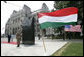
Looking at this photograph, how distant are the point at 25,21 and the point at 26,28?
1042 mm

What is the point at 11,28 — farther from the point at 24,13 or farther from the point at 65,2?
the point at 65,2

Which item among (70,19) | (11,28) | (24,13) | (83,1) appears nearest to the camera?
(70,19)

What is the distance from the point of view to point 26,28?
1750 centimetres

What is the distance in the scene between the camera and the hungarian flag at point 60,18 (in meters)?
9.62

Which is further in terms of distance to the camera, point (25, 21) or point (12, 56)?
point (25, 21)

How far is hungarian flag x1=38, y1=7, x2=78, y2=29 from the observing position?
9.62 meters

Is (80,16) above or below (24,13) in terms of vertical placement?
below

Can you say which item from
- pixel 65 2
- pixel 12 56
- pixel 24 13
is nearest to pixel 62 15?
pixel 12 56

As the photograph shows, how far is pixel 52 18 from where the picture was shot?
9.97m

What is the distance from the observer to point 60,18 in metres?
9.86

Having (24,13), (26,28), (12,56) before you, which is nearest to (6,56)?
(12,56)

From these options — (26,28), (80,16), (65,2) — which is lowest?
(26,28)

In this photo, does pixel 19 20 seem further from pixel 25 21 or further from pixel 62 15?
pixel 62 15

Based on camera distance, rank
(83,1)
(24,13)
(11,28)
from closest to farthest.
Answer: (83,1) < (24,13) < (11,28)
